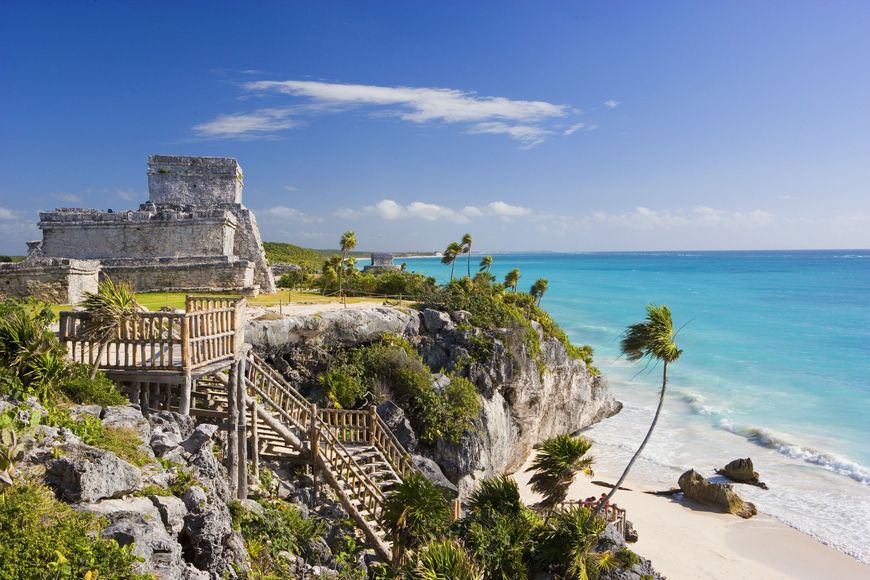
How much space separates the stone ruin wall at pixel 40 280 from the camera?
21.7 metres

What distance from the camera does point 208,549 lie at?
7.86 meters

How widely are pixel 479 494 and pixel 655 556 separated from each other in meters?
8.70

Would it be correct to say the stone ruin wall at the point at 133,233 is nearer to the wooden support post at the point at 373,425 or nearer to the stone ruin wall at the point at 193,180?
the stone ruin wall at the point at 193,180

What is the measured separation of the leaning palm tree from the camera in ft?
36.7

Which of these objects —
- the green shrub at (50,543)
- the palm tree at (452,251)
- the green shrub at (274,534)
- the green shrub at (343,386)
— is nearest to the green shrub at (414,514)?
the green shrub at (274,534)

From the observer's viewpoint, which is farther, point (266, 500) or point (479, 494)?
point (479, 494)

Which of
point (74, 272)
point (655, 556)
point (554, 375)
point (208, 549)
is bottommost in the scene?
point (655, 556)

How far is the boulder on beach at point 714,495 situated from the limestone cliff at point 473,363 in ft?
23.4

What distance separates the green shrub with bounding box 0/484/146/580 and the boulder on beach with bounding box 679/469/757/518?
920 inches

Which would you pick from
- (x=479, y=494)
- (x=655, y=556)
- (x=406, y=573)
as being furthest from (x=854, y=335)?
(x=406, y=573)

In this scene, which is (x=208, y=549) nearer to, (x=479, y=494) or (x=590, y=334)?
(x=479, y=494)

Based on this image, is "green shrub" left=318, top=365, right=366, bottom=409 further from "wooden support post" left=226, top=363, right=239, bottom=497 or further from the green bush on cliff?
"wooden support post" left=226, top=363, right=239, bottom=497

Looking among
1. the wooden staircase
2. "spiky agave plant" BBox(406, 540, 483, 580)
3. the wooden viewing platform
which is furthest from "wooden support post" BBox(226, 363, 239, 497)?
"spiky agave plant" BBox(406, 540, 483, 580)

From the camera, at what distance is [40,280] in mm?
21734
